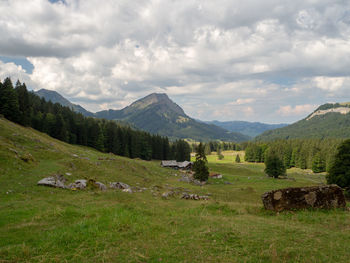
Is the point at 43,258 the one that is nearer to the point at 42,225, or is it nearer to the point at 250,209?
the point at 42,225

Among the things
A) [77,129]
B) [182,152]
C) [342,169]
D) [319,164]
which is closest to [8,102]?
[77,129]

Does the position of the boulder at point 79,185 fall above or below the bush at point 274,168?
above

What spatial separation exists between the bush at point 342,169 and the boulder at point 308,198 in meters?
28.0

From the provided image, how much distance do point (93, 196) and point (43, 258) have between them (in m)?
15.6

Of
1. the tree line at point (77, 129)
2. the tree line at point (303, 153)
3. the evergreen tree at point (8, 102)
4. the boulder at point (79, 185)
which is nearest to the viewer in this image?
the boulder at point (79, 185)

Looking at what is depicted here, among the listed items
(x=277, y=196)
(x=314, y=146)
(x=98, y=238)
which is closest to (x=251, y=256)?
(x=98, y=238)

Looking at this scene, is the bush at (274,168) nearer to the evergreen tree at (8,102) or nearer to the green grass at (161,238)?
the green grass at (161,238)

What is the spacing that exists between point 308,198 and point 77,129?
4072 inches

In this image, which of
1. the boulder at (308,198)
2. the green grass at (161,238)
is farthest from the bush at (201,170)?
the boulder at (308,198)

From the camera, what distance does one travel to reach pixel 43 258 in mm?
7188

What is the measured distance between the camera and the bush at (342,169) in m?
36.1

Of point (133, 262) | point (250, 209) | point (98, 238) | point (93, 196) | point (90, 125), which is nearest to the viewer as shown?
point (133, 262)

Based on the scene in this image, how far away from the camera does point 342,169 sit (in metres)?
37.3

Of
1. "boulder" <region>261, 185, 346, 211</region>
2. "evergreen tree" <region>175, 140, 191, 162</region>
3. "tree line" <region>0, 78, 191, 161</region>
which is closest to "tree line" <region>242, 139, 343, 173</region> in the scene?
"evergreen tree" <region>175, 140, 191, 162</region>
